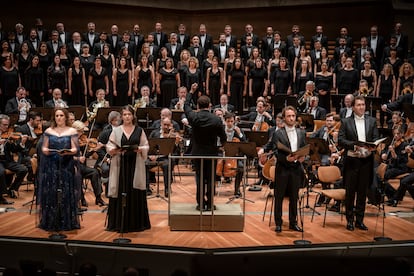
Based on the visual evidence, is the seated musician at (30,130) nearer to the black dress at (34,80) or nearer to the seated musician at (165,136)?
the seated musician at (165,136)

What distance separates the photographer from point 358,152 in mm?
6691

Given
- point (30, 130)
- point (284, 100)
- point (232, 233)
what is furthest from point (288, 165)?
point (30, 130)

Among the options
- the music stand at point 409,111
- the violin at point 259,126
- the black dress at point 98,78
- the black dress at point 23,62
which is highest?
the black dress at point 23,62

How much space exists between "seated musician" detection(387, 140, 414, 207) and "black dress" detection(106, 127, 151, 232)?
3714 millimetres

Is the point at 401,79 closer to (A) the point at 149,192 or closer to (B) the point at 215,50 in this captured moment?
(B) the point at 215,50

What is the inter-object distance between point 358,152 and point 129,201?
2.72m

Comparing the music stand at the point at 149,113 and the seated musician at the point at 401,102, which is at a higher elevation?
the seated musician at the point at 401,102

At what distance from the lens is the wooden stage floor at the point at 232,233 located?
639 centimetres

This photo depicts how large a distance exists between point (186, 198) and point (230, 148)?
42.3 inches

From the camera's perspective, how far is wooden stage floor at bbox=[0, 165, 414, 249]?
639 cm

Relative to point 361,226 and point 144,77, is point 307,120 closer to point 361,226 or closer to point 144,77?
point 361,226

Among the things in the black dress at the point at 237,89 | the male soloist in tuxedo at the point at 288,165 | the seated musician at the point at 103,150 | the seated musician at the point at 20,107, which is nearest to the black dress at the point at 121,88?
the seated musician at the point at 20,107
